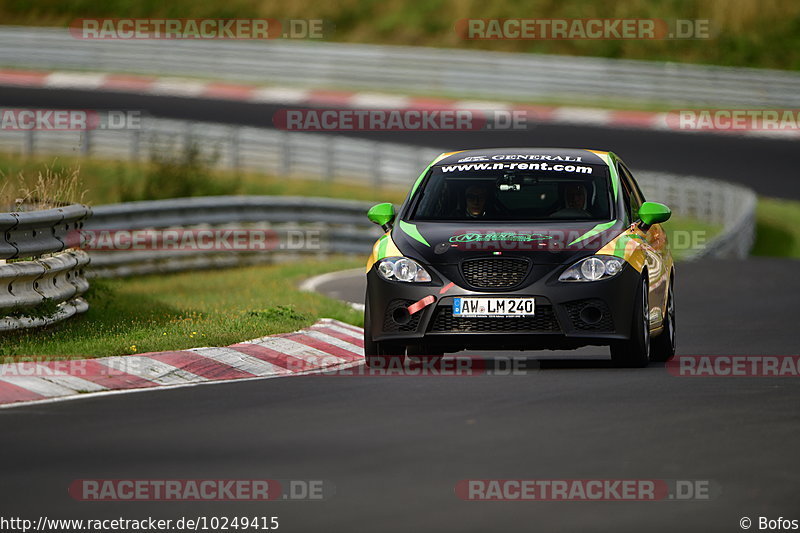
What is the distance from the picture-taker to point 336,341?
44.5 feet

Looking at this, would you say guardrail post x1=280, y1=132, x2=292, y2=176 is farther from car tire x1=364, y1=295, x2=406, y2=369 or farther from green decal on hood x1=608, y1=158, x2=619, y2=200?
car tire x1=364, y1=295, x2=406, y2=369

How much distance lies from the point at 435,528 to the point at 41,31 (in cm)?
4419

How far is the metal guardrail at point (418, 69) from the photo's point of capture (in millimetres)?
41875

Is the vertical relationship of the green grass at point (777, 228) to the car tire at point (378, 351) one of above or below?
below

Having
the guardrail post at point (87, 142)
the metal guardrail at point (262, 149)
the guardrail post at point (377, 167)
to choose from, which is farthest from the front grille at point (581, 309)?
the guardrail post at point (87, 142)

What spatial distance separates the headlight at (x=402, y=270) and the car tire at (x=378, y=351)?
0.97 feet

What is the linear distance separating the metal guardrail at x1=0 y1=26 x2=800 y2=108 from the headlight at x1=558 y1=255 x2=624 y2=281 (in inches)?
1184

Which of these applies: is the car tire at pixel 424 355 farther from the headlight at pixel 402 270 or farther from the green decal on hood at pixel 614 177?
the green decal on hood at pixel 614 177

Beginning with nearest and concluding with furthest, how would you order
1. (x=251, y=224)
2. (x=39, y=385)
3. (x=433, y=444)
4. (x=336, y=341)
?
(x=433, y=444) < (x=39, y=385) < (x=336, y=341) < (x=251, y=224)

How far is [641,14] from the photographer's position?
5106 cm

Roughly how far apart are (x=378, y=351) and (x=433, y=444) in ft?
11.3

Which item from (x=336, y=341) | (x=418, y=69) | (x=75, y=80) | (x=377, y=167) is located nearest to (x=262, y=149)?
(x=377, y=167)

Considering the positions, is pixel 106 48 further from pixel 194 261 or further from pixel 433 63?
pixel 194 261

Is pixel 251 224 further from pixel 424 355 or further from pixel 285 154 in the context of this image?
pixel 424 355
